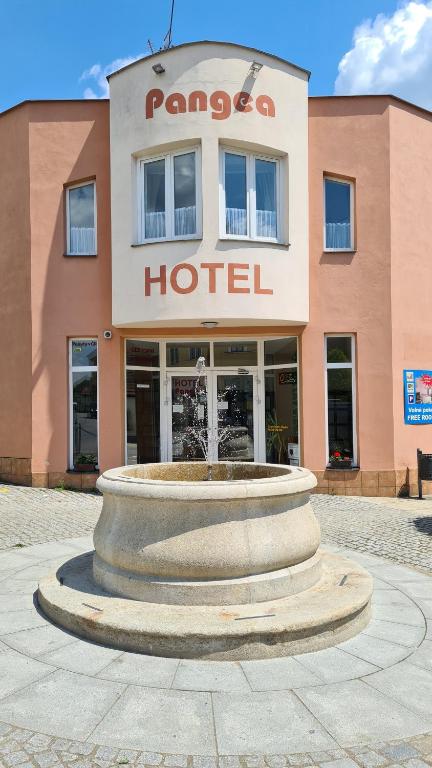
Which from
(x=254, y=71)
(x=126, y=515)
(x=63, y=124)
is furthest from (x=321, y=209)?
(x=126, y=515)

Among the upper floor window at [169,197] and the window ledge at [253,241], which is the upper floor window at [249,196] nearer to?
the window ledge at [253,241]

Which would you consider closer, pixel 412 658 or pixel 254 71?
pixel 412 658

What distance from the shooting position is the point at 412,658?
4.23 m

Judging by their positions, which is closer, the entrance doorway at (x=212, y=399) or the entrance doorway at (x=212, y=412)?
the entrance doorway at (x=212, y=399)

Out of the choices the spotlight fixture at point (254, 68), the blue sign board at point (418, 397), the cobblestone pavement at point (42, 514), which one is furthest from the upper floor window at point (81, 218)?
the blue sign board at point (418, 397)

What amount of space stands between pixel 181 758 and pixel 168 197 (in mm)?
10546

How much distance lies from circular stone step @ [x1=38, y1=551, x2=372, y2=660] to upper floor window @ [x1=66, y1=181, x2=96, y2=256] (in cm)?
906

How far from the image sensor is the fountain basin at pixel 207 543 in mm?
4762

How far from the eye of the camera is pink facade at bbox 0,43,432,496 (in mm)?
12320

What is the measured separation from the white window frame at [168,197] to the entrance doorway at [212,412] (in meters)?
3.14

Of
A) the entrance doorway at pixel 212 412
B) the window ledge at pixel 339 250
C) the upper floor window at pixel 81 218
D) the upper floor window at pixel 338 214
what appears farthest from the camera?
the entrance doorway at pixel 212 412

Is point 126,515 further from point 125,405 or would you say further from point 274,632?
point 125,405

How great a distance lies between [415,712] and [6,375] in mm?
11342

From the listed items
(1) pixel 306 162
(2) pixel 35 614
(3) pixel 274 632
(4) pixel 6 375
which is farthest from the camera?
(4) pixel 6 375
